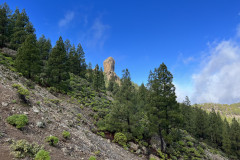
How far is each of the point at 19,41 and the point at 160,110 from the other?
43022mm

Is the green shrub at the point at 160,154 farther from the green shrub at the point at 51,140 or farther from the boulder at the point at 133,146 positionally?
the green shrub at the point at 51,140

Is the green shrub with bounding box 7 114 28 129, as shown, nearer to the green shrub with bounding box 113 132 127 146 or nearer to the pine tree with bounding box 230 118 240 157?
the green shrub with bounding box 113 132 127 146

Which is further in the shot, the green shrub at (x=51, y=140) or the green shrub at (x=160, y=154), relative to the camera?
the green shrub at (x=160, y=154)

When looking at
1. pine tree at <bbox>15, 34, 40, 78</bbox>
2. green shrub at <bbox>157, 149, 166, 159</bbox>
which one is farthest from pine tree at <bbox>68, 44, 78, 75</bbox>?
green shrub at <bbox>157, 149, 166, 159</bbox>

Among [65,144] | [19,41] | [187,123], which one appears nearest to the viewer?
[65,144]

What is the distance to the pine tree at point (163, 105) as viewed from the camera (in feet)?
68.0

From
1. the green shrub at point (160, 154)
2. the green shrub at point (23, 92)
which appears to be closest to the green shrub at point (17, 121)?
the green shrub at point (23, 92)

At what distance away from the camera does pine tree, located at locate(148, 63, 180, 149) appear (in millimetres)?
20734

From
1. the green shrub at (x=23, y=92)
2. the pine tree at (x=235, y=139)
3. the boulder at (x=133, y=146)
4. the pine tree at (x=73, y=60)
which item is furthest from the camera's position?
the pine tree at (x=73, y=60)

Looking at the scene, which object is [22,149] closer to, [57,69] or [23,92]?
[23,92]

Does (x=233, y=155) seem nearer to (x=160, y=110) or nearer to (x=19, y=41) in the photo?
(x=160, y=110)

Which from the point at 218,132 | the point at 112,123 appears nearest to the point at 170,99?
the point at 112,123

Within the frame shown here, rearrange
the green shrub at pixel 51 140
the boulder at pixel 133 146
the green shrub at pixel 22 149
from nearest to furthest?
1. the green shrub at pixel 22 149
2. the green shrub at pixel 51 140
3. the boulder at pixel 133 146

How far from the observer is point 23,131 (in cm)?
832
